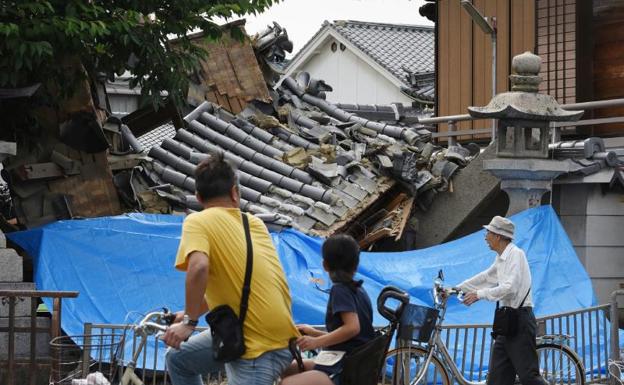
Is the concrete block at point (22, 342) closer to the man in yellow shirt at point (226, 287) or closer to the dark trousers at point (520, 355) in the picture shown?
the dark trousers at point (520, 355)

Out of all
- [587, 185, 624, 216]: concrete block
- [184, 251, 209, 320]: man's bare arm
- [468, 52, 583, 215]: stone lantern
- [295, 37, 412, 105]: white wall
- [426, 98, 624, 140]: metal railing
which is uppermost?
[295, 37, 412, 105]: white wall

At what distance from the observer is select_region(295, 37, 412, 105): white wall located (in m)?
43.7

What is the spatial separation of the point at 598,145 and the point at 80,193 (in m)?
7.39

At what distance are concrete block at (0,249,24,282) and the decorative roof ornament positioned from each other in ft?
20.6

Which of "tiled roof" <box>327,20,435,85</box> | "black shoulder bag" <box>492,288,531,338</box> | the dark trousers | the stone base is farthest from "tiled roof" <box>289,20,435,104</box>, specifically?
"black shoulder bag" <box>492,288,531,338</box>

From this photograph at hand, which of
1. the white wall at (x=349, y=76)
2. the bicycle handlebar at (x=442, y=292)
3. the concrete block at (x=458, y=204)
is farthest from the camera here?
the white wall at (x=349, y=76)

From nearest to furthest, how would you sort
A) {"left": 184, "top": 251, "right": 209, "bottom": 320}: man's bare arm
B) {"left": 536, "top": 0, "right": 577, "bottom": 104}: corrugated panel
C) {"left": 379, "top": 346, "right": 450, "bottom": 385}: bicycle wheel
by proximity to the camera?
{"left": 184, "top": 251, "right": 209, "bottom": 320}: man's bare arm, {"left": 379, "top": 346, "right": 450, "bottom": 385}: bicycle wheel, {"left": 536, "top": 0, "right": 577, "bottom": 104}: corrugated panel

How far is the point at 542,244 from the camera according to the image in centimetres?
1516

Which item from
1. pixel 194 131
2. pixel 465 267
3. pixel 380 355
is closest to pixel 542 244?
pixel 465 267

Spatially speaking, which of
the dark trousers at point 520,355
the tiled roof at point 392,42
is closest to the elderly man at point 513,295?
the dark trousers at point 520,355

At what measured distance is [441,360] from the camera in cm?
1081

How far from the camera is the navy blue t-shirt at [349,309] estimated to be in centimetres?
721

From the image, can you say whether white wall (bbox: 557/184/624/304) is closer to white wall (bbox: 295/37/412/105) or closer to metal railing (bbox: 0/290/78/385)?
metal railing (bbox: 0/290/78/385)

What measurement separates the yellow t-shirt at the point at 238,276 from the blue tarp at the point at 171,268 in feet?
21.0
